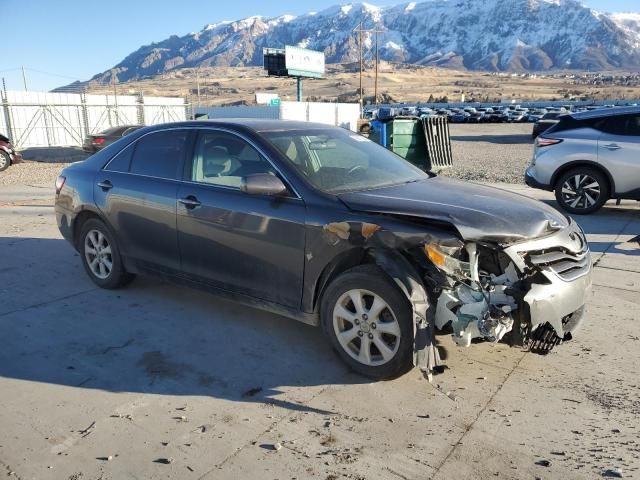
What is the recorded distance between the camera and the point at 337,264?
366 cm

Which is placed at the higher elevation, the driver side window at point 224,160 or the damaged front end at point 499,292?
the driver side window at point 224,160

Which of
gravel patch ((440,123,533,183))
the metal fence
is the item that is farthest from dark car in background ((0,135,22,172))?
gravel patch ((440,123,533,183))

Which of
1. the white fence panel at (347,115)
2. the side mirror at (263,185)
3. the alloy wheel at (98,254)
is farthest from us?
the white fence panel at (347,115)

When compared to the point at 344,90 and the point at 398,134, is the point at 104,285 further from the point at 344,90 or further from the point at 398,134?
the point at 344,90

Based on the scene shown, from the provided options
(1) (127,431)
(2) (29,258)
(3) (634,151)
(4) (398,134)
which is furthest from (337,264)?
(4) (398,134)

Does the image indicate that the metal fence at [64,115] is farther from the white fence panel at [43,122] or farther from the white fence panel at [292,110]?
the white fence panel at [292,110]

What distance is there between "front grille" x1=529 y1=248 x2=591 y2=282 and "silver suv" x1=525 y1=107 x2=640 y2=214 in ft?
17.6

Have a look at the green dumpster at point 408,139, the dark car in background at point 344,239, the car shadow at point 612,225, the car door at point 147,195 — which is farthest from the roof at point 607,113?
the car door at point 147,195

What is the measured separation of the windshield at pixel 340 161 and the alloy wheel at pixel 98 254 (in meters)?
2.04

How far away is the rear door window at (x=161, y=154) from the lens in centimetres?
468

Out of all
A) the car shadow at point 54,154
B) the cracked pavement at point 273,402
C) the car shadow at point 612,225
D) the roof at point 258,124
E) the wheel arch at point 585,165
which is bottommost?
the car shadow at point 54,154

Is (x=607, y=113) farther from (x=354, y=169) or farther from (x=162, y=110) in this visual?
(x=162, y=110)

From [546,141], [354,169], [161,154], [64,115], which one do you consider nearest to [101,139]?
[64,115]

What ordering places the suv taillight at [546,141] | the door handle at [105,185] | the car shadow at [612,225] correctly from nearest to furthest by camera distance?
the door handle at [105,185], the car shadow at [612,225], the suv taillight at [546,141]
